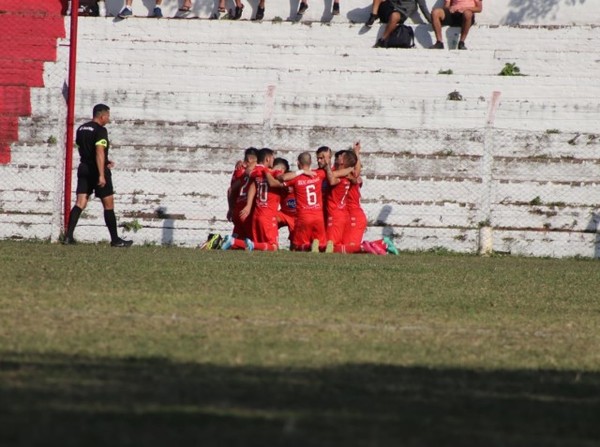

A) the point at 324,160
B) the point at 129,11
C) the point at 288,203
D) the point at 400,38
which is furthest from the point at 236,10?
the point at 324,160

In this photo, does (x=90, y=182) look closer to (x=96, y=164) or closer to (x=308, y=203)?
(x=96, y=164)

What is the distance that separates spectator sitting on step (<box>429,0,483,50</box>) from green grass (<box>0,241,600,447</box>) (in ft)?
35.6

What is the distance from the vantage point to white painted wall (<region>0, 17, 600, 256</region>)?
2077 cm

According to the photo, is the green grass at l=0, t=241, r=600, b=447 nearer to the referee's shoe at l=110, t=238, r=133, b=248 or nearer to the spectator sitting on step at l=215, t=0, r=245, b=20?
the referee's shoe at l=110, t=238, r=133, b=248

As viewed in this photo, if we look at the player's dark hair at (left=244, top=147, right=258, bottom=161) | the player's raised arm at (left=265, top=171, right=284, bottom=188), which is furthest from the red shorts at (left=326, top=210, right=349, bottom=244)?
the player's dark hair at (left=244, top=147, right=258, bottom=161)

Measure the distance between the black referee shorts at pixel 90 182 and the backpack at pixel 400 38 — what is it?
7.16 m

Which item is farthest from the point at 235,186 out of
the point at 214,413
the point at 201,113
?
the point at 214,413

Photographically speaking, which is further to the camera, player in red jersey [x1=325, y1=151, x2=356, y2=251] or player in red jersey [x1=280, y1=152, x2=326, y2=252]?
player in red jersey [x1=325, y1=151, x2=356, y2=251]

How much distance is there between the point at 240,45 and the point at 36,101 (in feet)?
12.9

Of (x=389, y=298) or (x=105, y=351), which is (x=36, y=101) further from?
(x=105, y=351)

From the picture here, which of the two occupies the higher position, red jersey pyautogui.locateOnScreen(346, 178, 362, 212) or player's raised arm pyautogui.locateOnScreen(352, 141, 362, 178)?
player's raised arm pyautogui.locateOnScreen(352, 141, 362, 178)

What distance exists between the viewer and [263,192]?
1955cm

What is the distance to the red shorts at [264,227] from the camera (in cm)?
1956

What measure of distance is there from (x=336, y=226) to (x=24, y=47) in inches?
276
